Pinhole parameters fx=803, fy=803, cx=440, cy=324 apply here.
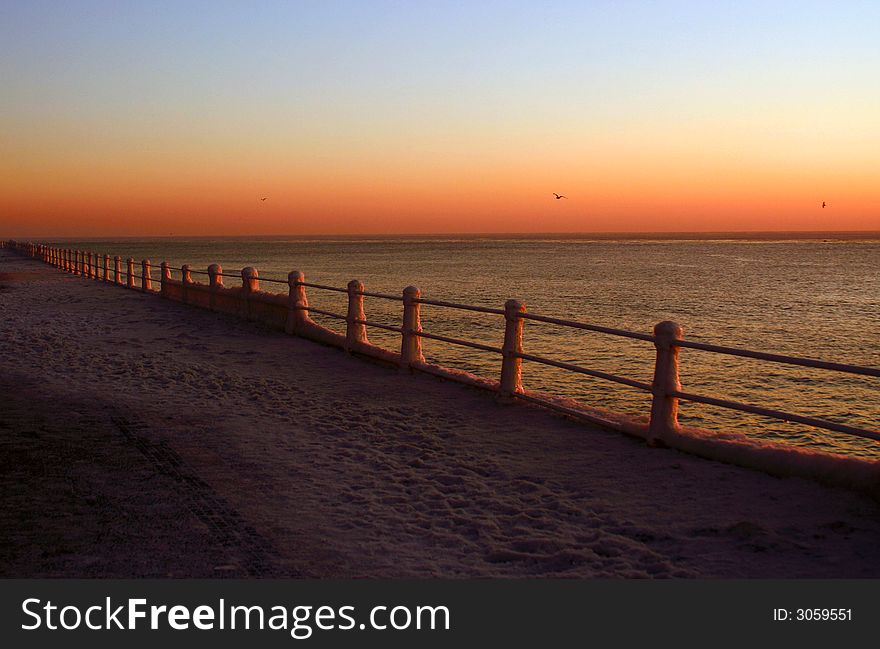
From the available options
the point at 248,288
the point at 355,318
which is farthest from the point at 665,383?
the point at 248,288

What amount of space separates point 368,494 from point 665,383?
3.09 metres

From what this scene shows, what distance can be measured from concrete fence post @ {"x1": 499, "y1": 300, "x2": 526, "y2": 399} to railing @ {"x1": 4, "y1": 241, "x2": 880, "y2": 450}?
1 centimetres

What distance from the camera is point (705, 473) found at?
22.9 feet

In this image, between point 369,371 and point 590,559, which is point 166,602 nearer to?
point 590,559

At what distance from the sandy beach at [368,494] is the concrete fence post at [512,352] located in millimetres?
226

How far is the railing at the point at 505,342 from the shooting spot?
6949mm

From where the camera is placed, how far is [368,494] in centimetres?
643

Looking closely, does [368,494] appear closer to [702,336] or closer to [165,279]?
[165,279]

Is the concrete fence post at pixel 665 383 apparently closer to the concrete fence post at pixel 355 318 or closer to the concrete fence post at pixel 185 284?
the concrete fence post at pixel 355 318

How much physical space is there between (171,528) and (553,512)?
2740 mm

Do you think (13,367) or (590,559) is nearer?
(590,559)

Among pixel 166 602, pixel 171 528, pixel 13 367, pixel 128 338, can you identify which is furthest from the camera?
pixel 128 338

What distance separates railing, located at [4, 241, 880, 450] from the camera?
6.95m

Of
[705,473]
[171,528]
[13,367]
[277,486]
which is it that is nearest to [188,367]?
[13,367]
